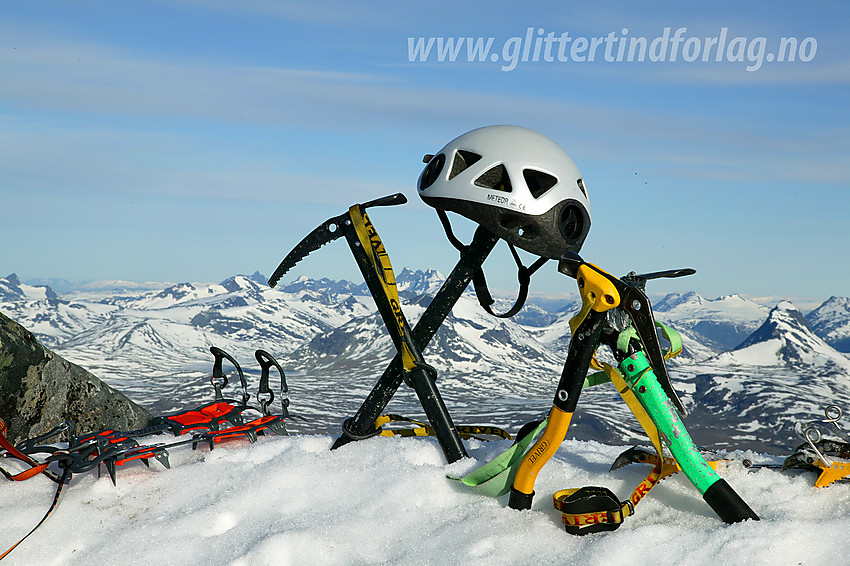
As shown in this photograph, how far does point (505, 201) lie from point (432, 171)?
1.01 m

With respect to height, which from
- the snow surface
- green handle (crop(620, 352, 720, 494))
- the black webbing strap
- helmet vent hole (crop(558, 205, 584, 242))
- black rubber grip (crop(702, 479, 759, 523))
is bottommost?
the black webbing strap

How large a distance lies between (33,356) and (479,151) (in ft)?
22.8

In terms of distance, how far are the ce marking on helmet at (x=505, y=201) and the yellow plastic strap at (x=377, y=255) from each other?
152 centimetres

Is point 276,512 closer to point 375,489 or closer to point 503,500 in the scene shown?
point 375,489

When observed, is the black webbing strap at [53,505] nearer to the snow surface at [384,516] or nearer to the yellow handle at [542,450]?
the snow surface at [384,516]

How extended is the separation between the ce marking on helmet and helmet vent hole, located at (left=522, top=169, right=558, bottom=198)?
0.63 ft

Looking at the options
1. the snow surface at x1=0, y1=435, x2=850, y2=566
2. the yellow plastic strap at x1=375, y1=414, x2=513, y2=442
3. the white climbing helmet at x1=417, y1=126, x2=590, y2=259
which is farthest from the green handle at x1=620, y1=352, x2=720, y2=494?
the yellow plastic strap at x1=375, y1=414, x2=513, y2=442

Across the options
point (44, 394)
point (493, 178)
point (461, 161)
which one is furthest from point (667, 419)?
point (44, 394)

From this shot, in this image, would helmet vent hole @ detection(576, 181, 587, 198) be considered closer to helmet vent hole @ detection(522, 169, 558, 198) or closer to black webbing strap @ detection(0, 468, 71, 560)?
helmet vent hole @ detection(522, 169, 558, 198)

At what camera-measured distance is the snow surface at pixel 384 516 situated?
4535mm

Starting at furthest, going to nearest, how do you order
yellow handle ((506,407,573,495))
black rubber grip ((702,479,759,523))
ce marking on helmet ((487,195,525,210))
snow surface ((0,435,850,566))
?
ce marking on helmet ((487,195,525,210))
yellow handle ((506,407,573,495))
black rubber grip ((702,479,759,523))
snow surface ((0,435,850,566))

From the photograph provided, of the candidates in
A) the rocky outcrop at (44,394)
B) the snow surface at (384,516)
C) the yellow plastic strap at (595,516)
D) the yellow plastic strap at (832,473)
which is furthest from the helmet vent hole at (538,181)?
the rocky outcrop at (44,394)

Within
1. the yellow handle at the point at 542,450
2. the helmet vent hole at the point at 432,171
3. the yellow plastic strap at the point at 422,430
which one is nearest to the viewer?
the yellow handle at the point at 542,450

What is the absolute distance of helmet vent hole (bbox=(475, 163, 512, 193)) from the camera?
6.07m
